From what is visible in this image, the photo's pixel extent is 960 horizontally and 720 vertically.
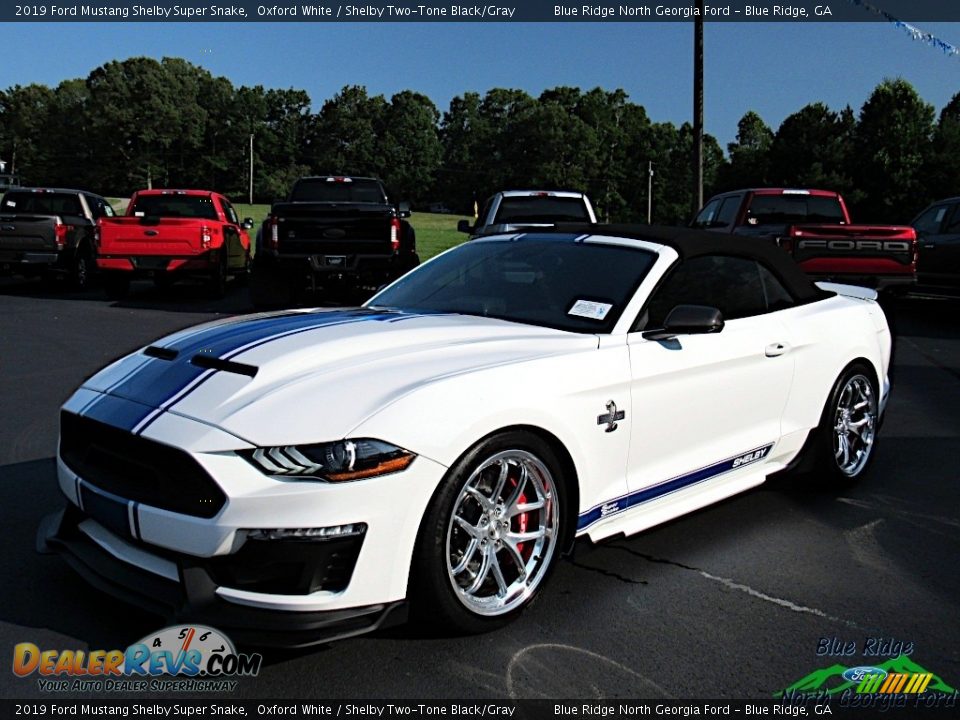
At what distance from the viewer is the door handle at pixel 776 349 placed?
450cm

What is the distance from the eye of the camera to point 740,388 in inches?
170

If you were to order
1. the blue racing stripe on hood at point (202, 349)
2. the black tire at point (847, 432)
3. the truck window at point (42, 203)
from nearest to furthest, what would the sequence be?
1. the blue racing stripe on hood at point (202, 349)
2. the black tire at point (847, 432)
3. the truck window at point (42, 203)

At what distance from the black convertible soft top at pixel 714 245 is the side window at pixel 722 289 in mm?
44

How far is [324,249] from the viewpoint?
12.7 metres

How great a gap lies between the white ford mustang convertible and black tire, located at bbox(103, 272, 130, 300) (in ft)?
39.5

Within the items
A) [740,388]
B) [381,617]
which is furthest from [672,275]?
[381,617]

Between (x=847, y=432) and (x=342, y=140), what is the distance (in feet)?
379

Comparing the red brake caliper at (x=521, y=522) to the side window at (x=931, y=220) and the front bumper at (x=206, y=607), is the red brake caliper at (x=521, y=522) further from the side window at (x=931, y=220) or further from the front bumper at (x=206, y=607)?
the side window at (x=931, y=220)

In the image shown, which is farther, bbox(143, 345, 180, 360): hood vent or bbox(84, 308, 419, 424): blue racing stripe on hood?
bbox(143, 345, 180, 360): hood vent

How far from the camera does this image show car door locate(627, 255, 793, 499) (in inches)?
151

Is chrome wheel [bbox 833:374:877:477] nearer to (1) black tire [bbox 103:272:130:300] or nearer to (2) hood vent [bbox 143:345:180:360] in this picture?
(2) hood vent [bbox 143:345:180:360]

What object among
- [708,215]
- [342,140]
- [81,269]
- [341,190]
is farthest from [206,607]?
[342,140]

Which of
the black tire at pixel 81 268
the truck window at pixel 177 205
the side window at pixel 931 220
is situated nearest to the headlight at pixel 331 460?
the side window at pixel 931 220

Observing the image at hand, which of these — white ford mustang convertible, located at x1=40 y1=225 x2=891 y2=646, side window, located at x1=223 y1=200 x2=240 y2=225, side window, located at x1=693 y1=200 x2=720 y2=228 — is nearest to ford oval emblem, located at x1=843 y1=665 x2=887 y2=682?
white ford mustang convertible, located at x1=40 y1=225 x2=891 y2=646
